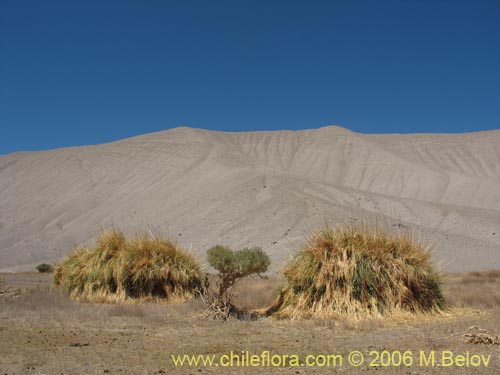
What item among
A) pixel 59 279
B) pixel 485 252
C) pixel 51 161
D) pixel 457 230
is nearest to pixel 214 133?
pixel 51 161

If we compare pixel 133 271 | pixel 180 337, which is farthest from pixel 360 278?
pixel 133 271

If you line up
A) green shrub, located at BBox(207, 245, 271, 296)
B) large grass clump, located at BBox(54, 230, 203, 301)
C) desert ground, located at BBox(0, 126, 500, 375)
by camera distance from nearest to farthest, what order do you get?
desert ground, located at BBox(0, 126, 500, 375)
green shrub, located at BBox(207, 245, 271, 296)
large grass clump, located at BBox(54, 230, 203, 301)

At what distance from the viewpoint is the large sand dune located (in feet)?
116

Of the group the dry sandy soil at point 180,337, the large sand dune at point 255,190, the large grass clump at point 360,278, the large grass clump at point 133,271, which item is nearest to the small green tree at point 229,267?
the dry sandy soil at point 180,337

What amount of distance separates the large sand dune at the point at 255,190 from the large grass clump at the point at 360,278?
897 centimetres

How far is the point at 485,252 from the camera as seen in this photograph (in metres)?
32.0

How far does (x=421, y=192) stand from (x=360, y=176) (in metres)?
8.75

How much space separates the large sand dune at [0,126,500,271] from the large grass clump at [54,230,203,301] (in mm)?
6629

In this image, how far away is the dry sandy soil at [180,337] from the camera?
6.45 m

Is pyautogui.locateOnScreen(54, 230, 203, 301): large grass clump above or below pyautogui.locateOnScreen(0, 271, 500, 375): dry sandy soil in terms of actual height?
above

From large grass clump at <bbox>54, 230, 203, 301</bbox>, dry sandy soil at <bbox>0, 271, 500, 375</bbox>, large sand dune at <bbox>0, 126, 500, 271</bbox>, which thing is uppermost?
large sand dune at <bbox>0, 126, 500, 271</bbox>

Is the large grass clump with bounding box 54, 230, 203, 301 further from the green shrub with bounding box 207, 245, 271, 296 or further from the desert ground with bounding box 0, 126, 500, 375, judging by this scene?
the green shrub with bounding box 207, 245, 271, 296

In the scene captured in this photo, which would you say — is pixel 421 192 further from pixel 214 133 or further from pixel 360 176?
pixel 214 133

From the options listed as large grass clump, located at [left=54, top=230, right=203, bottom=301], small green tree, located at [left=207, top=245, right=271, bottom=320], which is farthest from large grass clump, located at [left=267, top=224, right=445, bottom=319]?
large grass clump, located at [left=54, top=230, right=203, bottom=301]
